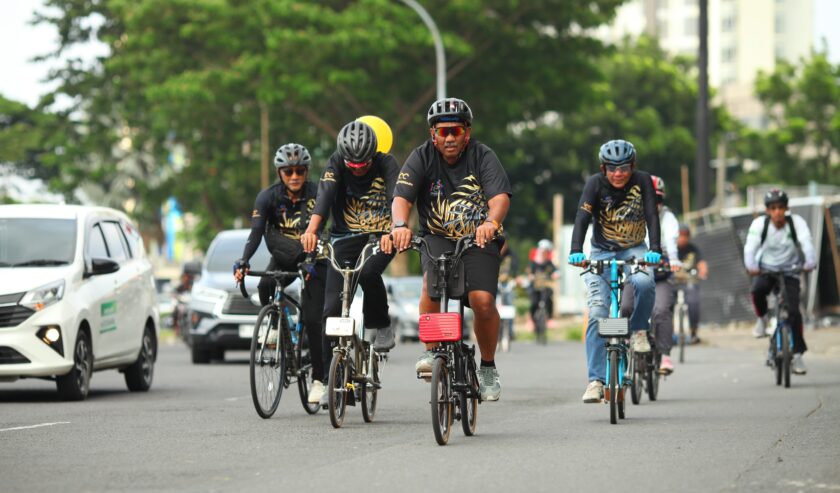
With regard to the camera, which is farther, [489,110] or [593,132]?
[593,132]

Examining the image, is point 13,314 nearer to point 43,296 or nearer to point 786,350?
point 43,296

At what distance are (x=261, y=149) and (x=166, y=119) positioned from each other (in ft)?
11.0

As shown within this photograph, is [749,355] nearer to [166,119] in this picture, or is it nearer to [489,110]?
[489,110]

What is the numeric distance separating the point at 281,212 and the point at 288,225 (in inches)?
4.6

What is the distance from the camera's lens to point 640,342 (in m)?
13.2

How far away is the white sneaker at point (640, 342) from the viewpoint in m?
13.2

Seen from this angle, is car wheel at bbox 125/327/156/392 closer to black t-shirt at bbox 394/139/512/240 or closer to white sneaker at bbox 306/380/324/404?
white sneaker at bbox 306/380/324/404

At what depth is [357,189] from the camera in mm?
11461

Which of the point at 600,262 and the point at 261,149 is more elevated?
the point at 261,149

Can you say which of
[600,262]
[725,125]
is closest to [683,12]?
[725,125]

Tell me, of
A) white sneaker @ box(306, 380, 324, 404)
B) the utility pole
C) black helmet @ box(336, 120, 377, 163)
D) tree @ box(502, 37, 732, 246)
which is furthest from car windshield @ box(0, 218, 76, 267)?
tree @ box(502, 37, 732, 246)

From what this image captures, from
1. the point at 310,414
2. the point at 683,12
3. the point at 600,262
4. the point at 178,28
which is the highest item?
the point at 683,12

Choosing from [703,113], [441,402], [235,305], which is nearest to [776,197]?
[441,402]

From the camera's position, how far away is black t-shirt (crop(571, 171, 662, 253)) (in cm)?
1213
